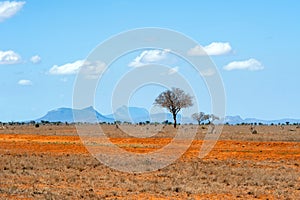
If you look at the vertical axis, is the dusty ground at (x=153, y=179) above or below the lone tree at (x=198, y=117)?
below

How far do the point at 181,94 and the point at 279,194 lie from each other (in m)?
60.2

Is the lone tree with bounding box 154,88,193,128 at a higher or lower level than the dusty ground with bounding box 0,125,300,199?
higher

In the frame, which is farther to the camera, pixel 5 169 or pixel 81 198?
pixel 5 169

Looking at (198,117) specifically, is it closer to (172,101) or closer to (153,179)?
(172,101)

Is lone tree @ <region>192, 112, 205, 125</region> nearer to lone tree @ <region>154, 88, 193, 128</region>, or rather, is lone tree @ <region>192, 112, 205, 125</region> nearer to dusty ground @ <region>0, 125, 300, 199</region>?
lone tree @ <region>154, 88, 193, 128</region>

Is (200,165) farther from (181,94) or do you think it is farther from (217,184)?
(181,94)

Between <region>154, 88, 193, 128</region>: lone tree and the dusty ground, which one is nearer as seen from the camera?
the dusty ground

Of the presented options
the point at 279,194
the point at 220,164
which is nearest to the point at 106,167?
the point at 220,164

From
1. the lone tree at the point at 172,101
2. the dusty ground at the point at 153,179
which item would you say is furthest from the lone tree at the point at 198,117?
the dusty ground at the point at 153,179

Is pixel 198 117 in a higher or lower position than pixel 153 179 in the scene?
higher

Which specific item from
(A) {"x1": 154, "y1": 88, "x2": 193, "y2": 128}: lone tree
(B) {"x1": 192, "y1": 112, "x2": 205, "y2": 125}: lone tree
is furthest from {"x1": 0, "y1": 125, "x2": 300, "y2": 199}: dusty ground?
(A) {"x1": 154, "y1": 88, "x2": 193, "y2": 128}: lone tree

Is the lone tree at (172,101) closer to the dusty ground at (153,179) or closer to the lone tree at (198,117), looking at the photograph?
the lone tree at (198,117)

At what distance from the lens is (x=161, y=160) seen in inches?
1091

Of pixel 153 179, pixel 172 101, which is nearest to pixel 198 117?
pixel 172 101
